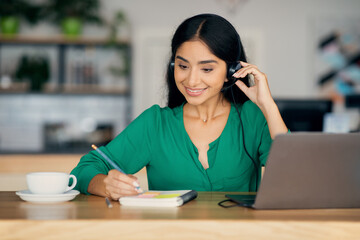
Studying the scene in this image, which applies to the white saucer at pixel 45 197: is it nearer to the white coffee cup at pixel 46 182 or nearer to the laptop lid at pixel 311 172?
the white coffee cup at pixel 46 182

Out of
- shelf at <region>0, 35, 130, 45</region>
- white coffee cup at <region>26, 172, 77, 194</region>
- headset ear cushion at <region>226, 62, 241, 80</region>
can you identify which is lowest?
white coffee cup at <region>26, 172, 77, 194</region>

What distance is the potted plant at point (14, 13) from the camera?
15.0 ft

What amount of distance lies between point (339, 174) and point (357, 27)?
14.4ft

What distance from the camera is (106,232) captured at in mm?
921

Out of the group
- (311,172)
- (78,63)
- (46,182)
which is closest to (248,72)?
(311,172)

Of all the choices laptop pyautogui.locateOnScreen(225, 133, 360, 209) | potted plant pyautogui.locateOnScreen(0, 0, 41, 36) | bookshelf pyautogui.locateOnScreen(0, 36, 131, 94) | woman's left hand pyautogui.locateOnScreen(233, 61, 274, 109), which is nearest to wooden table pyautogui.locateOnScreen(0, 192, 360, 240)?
laptop pyautogui.locateOnScreen(225, 133, 360, 209)

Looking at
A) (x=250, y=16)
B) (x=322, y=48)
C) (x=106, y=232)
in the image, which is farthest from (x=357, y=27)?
(x=106, y=232)

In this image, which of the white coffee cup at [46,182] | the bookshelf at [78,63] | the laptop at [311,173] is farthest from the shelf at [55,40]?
the laptop at [311,173]

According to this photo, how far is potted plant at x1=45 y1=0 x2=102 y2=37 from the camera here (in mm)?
4621

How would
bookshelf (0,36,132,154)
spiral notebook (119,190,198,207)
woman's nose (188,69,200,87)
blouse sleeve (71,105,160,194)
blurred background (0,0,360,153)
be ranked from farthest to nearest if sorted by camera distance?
1. blurred background (0,0,360,153)
2. bookshelf (0,36,132,154)
3. blouse sleeve (71,105,160,194)
4. woman's nose (188,69,200,87)
5. spiral notebook (119,190,198,207)

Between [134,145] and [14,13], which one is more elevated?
[14,13]

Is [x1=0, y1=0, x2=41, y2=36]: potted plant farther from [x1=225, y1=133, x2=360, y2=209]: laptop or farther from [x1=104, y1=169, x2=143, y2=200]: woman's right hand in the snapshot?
[x1=225, y1=133, x2=360, y2=209]: laptop

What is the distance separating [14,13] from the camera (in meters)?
4.63

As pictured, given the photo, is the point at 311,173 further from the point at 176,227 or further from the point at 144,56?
the point at 144,56
